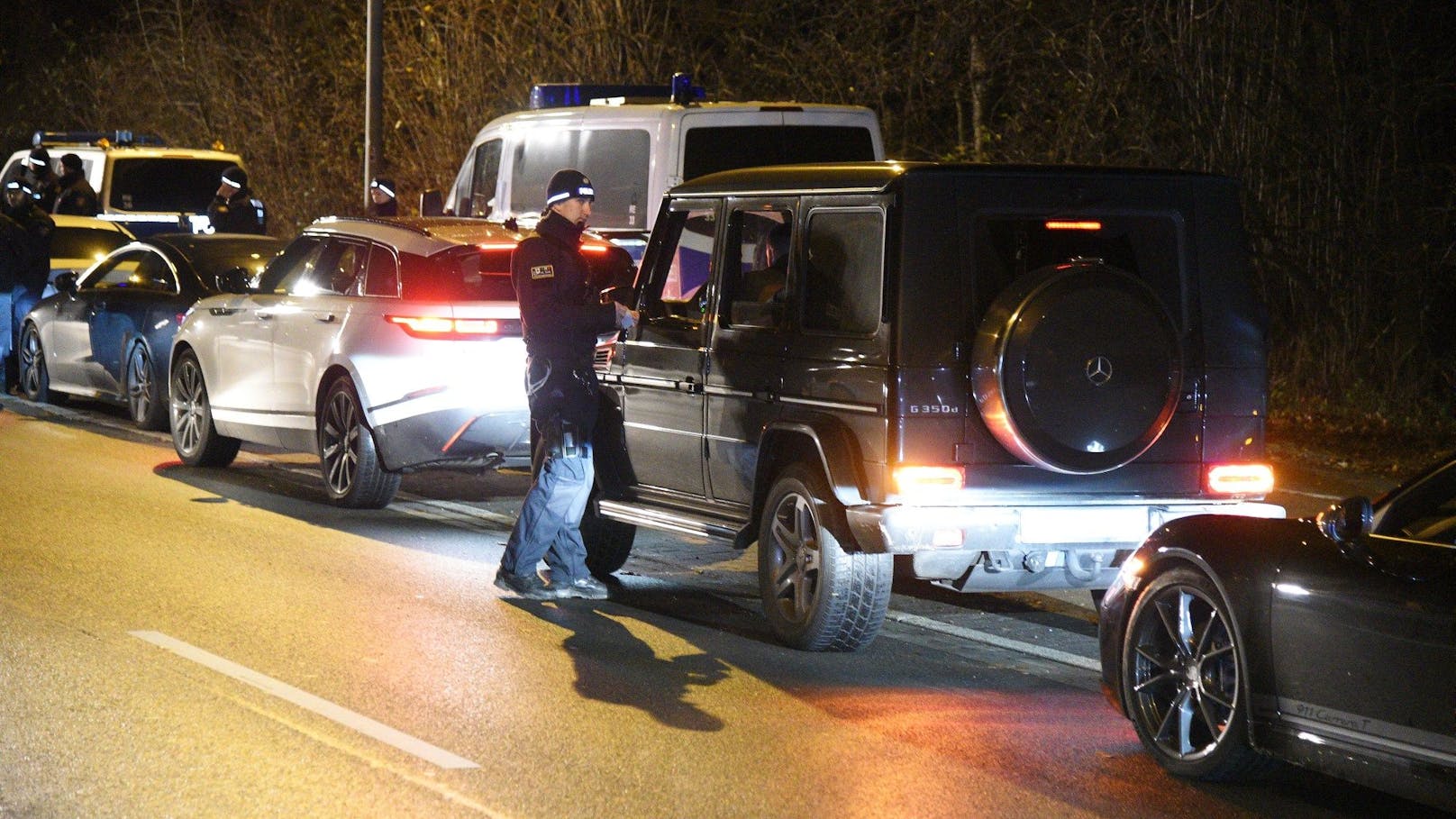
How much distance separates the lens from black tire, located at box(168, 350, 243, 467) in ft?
44.5

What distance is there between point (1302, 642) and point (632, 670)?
9.29 feet

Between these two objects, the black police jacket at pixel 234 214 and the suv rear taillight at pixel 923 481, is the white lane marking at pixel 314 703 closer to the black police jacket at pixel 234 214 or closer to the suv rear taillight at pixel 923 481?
the suv rear taillight at pixel 923 481

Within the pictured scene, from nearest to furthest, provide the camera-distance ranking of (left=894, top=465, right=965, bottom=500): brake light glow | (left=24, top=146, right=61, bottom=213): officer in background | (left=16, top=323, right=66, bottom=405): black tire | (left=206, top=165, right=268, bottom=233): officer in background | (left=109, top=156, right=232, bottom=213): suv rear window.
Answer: (left=894, top=465, right=965, bottom=500): brake light glow, (left=16, top=323, right=66, bottom=405): black tire, (left=206, top=165, right=268, bottom=233): officer in background, (left=24, top=146, right=61, bottom=213): officer in background, (left=109, top=156, right=232, bottom=213): suv rear window

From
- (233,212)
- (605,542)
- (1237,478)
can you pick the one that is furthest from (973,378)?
(233,212)

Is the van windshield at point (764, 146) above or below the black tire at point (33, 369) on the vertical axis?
above

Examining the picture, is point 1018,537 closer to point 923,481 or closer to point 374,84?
point 923,481

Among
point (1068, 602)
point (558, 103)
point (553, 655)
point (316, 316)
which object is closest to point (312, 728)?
point (553, 655)

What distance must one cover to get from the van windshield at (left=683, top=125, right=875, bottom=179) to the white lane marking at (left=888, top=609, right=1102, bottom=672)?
6301 millimetres

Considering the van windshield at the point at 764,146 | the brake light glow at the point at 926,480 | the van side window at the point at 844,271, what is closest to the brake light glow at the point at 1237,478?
the brake light glow at the point at 926,480

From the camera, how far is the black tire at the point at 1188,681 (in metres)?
6.04

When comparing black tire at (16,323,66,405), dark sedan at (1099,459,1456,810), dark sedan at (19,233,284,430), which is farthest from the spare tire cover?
black tire at (16,323,66,405)

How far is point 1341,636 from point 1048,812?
969mm

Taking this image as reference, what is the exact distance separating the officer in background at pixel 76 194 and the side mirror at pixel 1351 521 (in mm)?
18995

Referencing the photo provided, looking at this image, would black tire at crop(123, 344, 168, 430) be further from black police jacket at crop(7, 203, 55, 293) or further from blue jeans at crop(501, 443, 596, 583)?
blue jeans at crop(501, 443, 596, 583)
